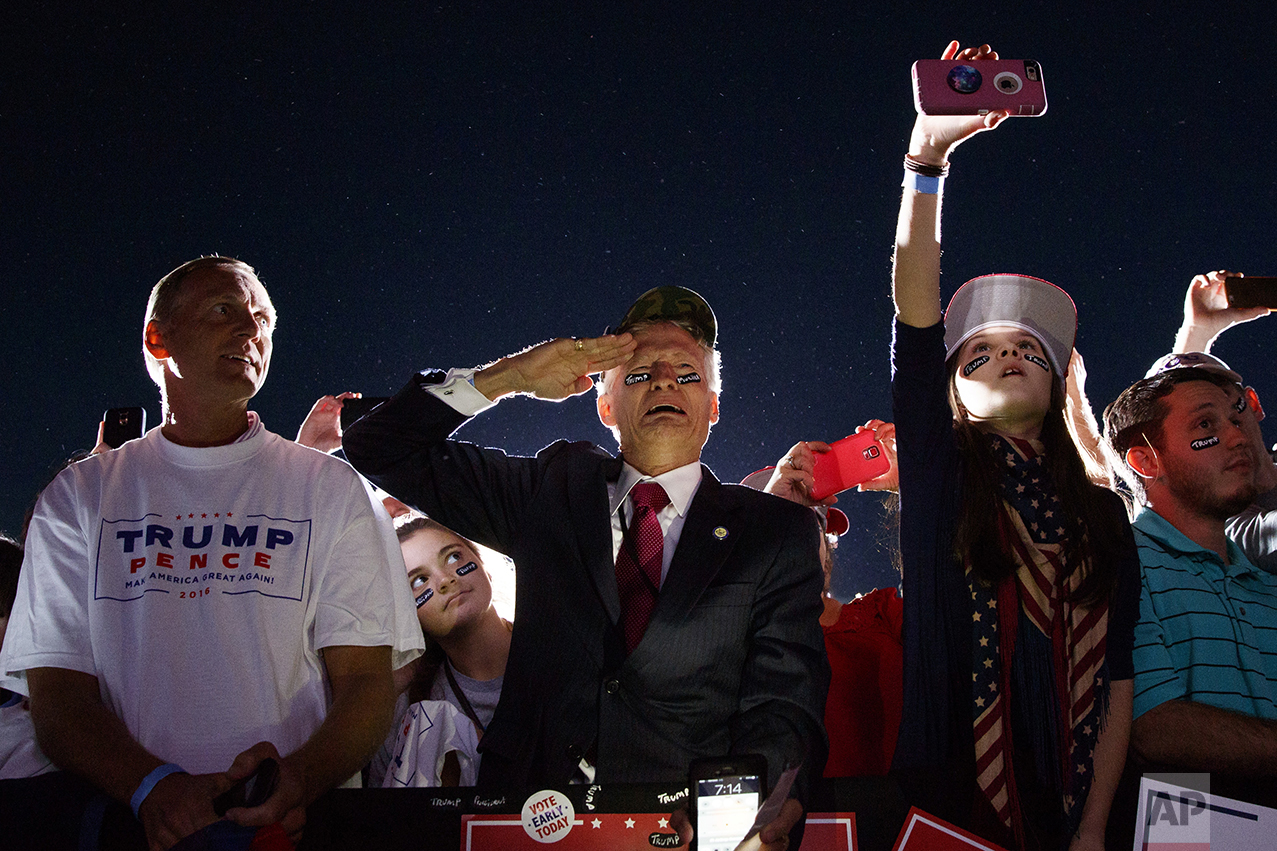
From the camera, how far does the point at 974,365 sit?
2660mm

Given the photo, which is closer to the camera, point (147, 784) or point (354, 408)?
point (147, 784)

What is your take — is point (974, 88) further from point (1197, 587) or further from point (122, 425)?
point (122, 425)

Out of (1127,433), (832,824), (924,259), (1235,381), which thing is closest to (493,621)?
(832,824)

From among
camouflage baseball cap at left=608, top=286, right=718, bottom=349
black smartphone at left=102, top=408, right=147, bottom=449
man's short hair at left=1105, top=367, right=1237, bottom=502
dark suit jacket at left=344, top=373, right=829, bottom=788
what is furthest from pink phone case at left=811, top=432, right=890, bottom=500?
black smartphone at left=102, top=408, right=147, bottom=449

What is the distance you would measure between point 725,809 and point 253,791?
0.87 m

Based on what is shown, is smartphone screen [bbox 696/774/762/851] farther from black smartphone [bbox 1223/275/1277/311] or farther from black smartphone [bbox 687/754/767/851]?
black smartphone [bbox 1223/275/1277/311]

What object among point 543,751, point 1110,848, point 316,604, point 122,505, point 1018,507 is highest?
point 1018,507

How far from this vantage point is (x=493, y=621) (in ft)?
10.3

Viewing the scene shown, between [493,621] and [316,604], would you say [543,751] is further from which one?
[493,621]

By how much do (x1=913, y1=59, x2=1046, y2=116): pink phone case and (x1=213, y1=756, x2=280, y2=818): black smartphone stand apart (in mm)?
2107

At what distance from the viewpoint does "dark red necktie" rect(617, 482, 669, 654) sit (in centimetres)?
211

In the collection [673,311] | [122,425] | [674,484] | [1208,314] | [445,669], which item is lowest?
[445,669]

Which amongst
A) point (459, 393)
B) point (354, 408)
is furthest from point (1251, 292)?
point (354, 408)

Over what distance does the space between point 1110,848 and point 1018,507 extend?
2.74 ft
